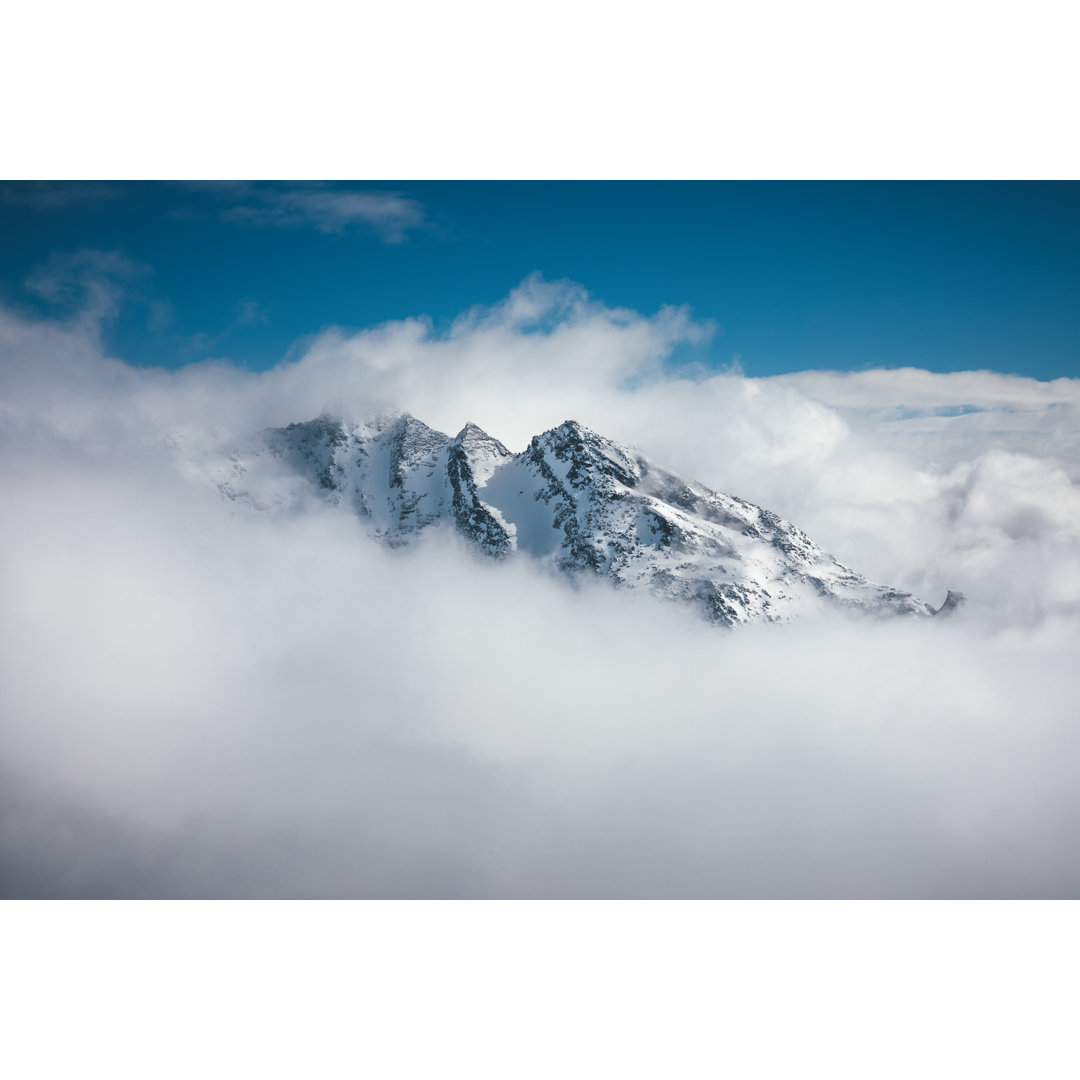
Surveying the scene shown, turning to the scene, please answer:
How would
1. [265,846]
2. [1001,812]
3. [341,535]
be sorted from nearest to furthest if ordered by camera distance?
[1001,812] < [265,846] < [341,535]

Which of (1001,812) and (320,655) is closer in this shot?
(1001,812)

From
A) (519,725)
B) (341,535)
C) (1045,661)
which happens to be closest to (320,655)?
(341,535)

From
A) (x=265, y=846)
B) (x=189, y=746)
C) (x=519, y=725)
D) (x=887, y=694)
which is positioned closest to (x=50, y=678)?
(x=265, y=846)

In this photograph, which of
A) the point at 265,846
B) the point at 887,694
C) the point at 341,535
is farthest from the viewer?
the point at 341,535

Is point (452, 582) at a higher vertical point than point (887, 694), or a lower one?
higher

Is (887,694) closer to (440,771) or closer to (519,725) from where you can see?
(519,725)

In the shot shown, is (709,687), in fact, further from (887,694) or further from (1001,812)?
(1001,812)

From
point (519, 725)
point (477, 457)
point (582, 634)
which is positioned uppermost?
point (477, 457)
